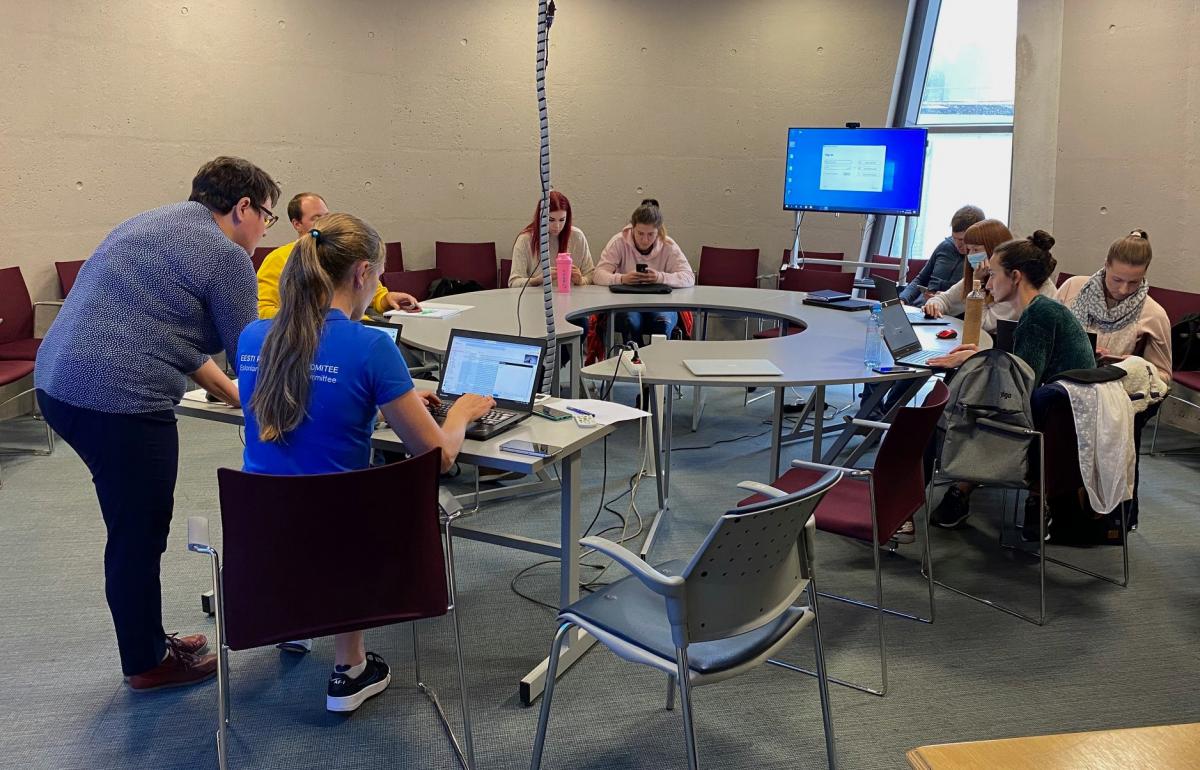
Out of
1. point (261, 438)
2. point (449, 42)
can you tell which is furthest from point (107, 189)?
point (261, 438)

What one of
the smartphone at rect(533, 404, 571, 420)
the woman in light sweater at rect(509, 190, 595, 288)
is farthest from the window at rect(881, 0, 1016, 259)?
the smartphone at rect(533, 404, 571, 420)

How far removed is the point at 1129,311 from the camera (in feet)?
13.9

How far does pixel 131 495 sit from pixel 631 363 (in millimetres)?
1648

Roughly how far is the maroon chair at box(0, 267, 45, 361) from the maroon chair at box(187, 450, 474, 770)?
3470 millimetres

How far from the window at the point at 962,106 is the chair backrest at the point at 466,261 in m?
3.16

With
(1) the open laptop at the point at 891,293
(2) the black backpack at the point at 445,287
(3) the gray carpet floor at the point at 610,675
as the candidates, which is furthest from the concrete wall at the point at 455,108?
(3) the gray carpet floor at the point at 610,675

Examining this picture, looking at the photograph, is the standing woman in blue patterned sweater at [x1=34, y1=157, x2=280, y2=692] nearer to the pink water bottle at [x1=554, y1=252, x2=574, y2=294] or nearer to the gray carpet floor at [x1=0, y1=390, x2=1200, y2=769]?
the gray carpet floor at [x1=0, y1=390, x2=1200, y2=769]

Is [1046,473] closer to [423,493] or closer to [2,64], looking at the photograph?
[423,493]

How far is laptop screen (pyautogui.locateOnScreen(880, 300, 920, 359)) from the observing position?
3.61 metres

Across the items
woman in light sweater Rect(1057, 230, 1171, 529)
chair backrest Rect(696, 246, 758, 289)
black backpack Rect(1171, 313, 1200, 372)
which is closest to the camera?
woman in light sweater Rect(1057, 230, 1171, 529)

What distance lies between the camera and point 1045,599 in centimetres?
327

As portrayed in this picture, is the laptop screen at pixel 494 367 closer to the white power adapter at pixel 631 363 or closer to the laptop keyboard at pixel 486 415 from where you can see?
the laptop keyboard at pixel 486 415

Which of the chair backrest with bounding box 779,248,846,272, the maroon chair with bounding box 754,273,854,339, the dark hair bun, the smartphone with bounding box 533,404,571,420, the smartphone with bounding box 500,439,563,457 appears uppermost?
the dark hair bun

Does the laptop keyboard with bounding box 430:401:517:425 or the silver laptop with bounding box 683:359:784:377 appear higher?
the silver laptop with bounding box 683:359:784:377
